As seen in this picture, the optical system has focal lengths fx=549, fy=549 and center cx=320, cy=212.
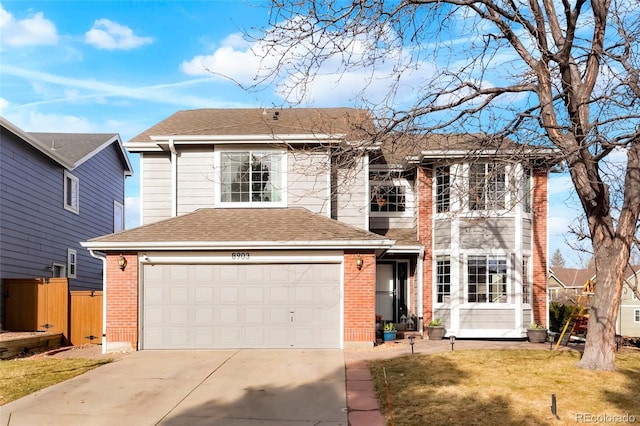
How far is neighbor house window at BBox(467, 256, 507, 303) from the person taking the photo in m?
15.6

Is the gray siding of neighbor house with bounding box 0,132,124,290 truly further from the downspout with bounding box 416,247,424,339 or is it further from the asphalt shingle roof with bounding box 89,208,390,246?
the downspout with bounding box 416,247,424,339

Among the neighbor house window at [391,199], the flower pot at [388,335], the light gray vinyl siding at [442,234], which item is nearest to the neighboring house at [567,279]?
the neighbor house window at [391,199]

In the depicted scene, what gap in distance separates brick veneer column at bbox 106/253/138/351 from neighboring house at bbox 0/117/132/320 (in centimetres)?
448

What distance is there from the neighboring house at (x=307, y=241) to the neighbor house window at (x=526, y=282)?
0.03m

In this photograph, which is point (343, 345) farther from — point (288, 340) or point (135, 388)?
point (135, 388)

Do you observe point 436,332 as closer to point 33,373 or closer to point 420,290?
point 420,290

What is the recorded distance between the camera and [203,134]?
608 inches

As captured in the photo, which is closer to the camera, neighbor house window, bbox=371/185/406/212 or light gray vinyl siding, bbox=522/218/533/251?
light gray vinyl siding, bbox=522/218/533/251

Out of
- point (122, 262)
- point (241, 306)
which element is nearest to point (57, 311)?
point (122, 262)

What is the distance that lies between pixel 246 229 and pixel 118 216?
1398 cm

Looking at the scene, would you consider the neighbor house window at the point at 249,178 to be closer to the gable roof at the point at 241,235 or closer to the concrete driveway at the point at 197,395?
the gable roof at the point at 241,235

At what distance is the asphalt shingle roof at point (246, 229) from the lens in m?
13.2

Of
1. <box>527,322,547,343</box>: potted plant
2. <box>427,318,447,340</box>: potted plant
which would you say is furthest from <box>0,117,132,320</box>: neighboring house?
<box>527,322,547,343</box>: potted plant

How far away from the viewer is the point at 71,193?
2052cm
